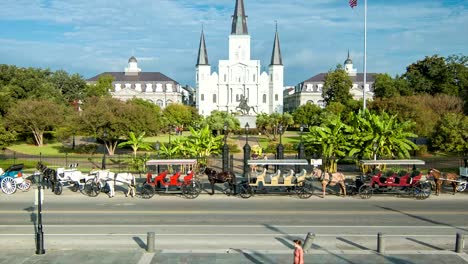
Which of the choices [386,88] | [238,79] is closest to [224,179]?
[386,88]

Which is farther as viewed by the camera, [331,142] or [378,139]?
[331,142]

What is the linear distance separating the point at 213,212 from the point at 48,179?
35.7 ft

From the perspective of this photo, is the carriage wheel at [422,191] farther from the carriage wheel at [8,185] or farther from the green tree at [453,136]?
the carriage wheel at [8,185]

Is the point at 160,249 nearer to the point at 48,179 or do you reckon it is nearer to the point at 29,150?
the point at 48,179

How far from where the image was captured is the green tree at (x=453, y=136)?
106 ft

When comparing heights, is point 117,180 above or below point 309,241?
above

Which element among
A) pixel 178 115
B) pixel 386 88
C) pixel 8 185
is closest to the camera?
pixel 8 185

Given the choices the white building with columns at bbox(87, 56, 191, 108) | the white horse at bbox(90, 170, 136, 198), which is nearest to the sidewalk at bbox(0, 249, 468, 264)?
the white horse at bbox(90, 170, 136, 198)

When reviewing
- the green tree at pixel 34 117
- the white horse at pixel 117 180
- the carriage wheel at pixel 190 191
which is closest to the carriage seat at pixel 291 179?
the carriage wheel at pixel 190 191

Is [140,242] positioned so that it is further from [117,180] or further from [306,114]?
[306,114]

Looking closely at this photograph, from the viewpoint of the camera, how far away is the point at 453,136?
32.6 metres

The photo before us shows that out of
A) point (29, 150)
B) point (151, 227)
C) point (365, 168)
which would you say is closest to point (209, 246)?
point (151, 227)

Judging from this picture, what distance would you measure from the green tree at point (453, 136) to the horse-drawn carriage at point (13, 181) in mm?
28186

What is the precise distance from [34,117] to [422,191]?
137 ft
